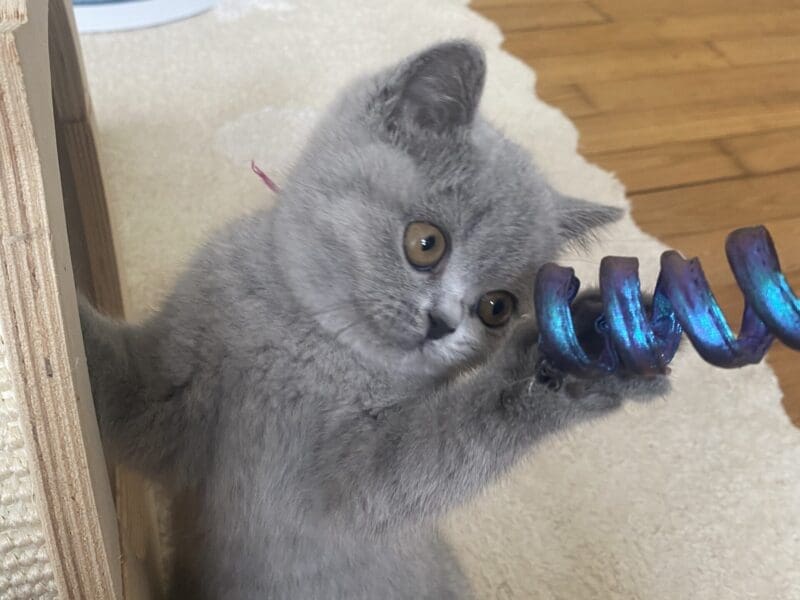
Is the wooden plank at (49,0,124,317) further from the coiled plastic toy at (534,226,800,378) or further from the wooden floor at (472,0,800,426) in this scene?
the wooden floor at (472,0,800,426)

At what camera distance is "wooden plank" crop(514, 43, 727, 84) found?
5.90ft

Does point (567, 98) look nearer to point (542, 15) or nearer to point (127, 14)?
point (542, 15)

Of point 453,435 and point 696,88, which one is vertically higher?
point 453,435

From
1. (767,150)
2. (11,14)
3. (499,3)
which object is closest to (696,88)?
(767,150)

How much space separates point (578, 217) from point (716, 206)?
820 millimetres

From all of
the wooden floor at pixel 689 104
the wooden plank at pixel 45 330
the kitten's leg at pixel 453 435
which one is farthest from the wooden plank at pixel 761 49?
the wooden plank at pixel 45 330

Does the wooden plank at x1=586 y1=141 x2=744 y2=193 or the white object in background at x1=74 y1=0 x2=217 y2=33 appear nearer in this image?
the wooden plank at x1=586 y1=141 x2=744 y2=193

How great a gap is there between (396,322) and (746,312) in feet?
0.92

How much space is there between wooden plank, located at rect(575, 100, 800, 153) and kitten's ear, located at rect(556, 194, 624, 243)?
2.73 ft

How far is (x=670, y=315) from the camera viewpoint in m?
0.48

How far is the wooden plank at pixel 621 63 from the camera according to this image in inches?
70.9

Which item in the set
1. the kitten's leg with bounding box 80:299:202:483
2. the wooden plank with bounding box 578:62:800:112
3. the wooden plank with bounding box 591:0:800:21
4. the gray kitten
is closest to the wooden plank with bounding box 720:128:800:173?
the wooden plank with bounding box 578:62:800:112

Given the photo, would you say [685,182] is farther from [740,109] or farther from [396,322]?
[396,322]

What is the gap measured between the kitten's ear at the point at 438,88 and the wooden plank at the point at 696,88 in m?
1.09
